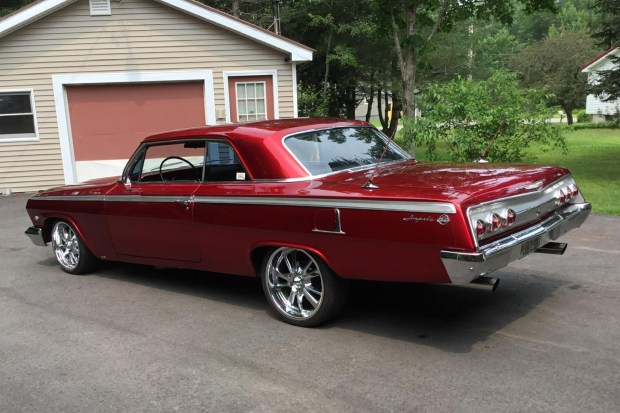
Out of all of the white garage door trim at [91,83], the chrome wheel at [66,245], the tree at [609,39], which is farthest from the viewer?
the white garage door trim at [91,83]

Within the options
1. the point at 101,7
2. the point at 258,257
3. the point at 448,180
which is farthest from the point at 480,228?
the point at 101,7

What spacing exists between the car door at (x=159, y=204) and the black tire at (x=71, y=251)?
2.28 ft

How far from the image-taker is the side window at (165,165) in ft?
18.5

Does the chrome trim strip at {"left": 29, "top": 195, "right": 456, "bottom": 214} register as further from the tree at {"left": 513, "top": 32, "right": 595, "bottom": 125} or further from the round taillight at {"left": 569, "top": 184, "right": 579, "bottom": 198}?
the tree at {"left": 513, "top": 32, "right": 595, "bottom": 125}

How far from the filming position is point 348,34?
72.0 ft

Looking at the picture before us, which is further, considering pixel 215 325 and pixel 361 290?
pixel 361 290

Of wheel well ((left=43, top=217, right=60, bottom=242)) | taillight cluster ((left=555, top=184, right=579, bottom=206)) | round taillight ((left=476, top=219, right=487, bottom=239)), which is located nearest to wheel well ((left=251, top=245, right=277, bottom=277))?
round taillight ((left=476, top=219, right=487, bottom=239))

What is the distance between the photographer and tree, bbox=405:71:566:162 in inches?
383

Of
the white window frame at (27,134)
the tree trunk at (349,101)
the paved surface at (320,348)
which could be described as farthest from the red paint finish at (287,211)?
the tree trunk at (349,101)

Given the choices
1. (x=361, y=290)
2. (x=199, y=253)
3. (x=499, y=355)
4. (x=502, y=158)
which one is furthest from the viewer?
(x=502, y=158)

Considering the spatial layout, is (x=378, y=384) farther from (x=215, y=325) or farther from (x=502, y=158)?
(x=502, y=158)

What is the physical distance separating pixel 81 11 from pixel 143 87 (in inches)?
83.7

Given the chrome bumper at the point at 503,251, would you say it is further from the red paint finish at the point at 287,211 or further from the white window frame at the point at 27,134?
the white window frame at the point at 27,134

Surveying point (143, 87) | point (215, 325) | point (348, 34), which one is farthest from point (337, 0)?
point (215, 325)
